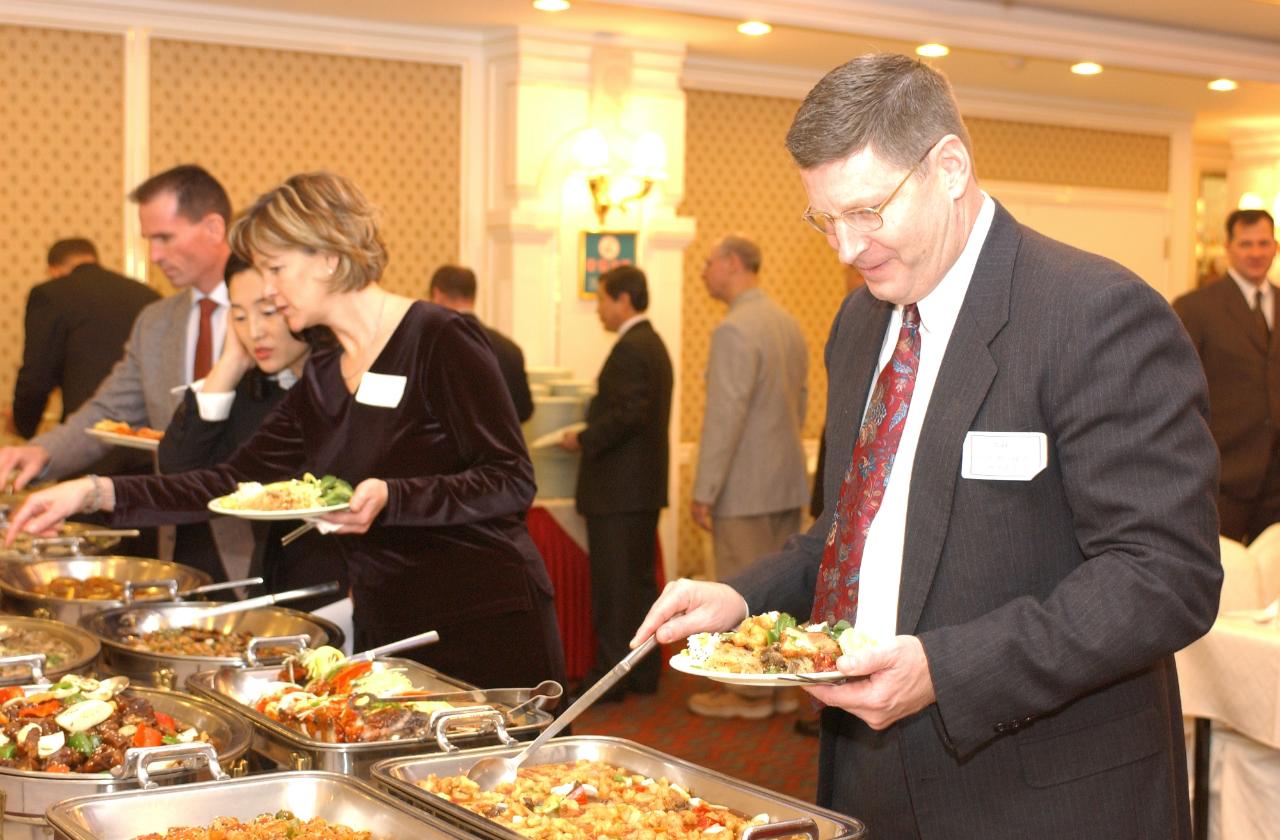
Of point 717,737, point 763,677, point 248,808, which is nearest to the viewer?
point 763,677

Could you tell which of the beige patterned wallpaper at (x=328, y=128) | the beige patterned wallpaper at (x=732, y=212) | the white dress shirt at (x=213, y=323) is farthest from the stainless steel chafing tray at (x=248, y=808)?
the beige patterned wallpaper at (x=732, y=212)

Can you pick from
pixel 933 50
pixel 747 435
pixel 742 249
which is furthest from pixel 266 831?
pixel 933 50

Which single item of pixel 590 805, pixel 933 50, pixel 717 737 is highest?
pixel 933 50

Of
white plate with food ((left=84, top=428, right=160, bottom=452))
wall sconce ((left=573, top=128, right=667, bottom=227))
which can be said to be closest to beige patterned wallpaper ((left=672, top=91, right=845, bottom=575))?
wall sconce ((left=573, top=128, right=667, bottom=227))

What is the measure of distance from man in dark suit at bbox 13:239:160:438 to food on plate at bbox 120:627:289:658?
284 centimetres

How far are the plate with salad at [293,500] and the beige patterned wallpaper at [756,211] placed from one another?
13.9ft

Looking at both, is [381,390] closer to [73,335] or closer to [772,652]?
[772,652]

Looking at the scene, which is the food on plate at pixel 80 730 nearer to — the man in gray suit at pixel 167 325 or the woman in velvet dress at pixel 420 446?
the woman in velvet dress at pixel 420 446

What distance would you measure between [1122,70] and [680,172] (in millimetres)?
2248

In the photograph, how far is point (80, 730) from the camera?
1.71 m

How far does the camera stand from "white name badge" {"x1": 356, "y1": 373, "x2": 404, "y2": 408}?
2.42m

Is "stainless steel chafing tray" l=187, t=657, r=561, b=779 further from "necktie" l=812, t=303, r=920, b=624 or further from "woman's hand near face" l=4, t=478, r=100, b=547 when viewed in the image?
"woman's hand near face" l=4, t=478, r=100, b=547

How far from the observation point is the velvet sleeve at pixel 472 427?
234 centimetres

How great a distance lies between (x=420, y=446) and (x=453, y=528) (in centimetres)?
15
